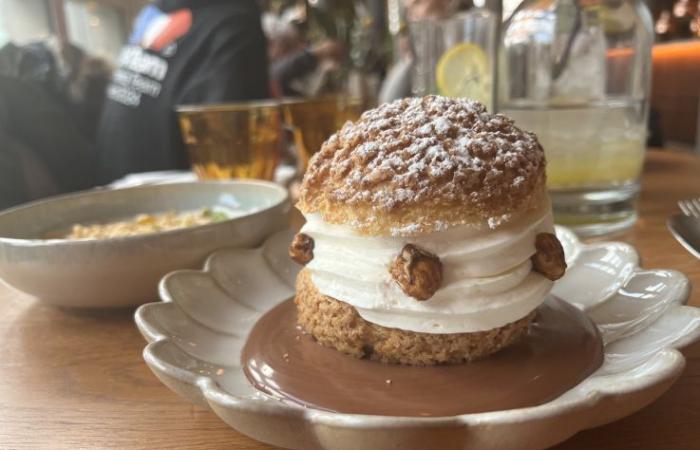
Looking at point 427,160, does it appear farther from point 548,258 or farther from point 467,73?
point 467,73

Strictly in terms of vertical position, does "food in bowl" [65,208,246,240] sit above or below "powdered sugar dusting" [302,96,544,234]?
below

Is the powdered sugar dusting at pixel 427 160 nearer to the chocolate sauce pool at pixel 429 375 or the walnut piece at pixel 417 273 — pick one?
the walnut piece at pixel 417 273

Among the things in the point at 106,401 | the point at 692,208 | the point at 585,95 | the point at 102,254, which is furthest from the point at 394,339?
the point at 585,95

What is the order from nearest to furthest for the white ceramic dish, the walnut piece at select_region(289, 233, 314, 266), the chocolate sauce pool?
the white ceramic dish, the chocolate sauce pool, the walnut piece at select_region(289, 233, 314, 266)

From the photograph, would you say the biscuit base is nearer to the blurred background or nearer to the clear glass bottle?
the clear glass bottle

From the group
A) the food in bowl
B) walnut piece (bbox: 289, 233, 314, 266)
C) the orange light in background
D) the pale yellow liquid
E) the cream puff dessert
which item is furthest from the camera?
the orange light in background

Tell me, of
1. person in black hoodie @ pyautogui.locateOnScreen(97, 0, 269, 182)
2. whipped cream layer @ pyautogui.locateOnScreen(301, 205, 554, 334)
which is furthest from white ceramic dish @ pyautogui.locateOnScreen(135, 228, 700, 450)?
person in black hoodie @ pyautogui.locateOnScreen(97, 0, 269, 182)
